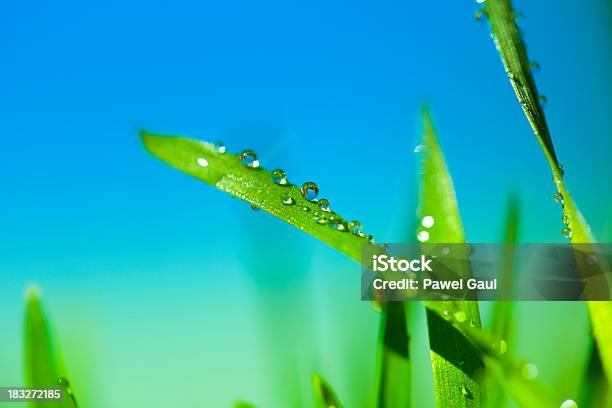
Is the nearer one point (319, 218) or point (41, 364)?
point (319, 218)

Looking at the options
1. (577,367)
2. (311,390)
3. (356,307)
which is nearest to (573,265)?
(577,367)

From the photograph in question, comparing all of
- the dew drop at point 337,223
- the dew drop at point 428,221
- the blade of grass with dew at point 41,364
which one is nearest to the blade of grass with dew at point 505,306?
the dew drop at point 428,221

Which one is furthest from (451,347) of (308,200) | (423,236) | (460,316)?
(308,200)

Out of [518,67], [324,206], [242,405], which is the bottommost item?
[242,405]

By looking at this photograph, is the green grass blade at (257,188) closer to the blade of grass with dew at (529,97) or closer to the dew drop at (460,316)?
the dew drop at (460,316)

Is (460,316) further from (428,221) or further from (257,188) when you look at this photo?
(257,188)

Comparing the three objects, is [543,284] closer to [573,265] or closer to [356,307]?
[573,265]
